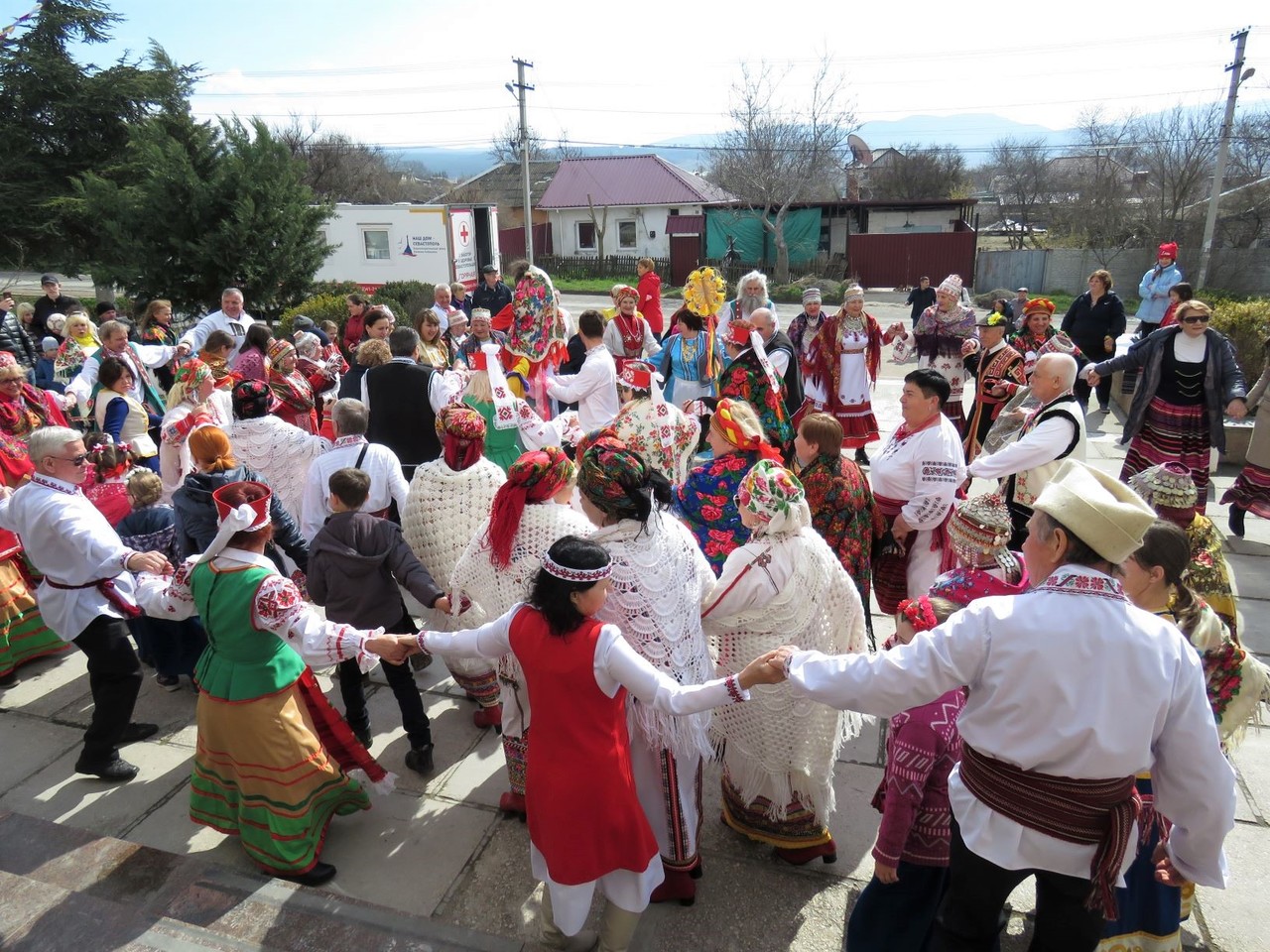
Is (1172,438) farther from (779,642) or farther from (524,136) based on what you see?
(524,136)

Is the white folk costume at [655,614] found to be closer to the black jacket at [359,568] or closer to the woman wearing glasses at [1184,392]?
the black jacket at [359,568]

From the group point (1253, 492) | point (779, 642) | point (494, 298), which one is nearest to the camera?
point (779, 642)

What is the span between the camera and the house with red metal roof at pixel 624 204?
3744cm

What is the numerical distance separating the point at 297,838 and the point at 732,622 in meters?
1.96

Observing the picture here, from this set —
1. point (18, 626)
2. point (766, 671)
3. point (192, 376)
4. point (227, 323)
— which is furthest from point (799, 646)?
point (227, 323)

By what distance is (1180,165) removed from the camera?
99.7 feet

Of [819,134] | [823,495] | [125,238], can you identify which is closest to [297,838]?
[823,495]

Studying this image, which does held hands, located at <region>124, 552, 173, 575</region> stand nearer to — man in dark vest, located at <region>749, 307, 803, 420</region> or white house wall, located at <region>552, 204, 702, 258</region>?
man in dark vest, located at <region>749, 307, 803, 420</region>

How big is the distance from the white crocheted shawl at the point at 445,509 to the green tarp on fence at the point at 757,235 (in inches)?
1242

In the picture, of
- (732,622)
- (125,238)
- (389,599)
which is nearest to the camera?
(732,622)

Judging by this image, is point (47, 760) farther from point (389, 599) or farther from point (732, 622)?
point (732, 622)

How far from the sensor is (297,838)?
3275mm

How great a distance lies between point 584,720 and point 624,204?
3784 centimetres

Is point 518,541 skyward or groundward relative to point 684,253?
groundward
